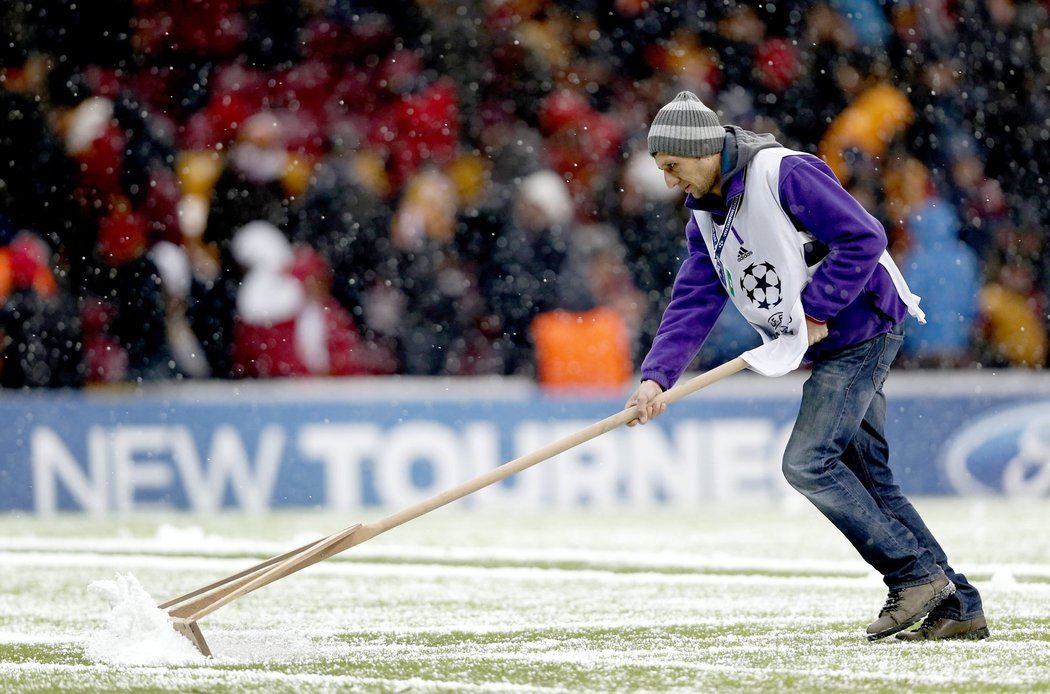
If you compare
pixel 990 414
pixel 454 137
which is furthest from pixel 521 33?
pixel 990 414

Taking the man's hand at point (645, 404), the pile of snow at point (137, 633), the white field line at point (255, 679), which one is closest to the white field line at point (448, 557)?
the man's hand at point (645, 404)

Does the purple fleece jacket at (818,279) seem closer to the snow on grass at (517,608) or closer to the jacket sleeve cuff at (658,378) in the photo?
the jacket sleeve cuff at (658,378)

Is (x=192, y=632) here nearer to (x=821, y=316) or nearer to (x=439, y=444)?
(x=821, y=316)

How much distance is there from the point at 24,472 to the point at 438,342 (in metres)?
2.81

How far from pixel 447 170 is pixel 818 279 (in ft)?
27.5

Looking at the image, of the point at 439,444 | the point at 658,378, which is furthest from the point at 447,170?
the point at 658,378

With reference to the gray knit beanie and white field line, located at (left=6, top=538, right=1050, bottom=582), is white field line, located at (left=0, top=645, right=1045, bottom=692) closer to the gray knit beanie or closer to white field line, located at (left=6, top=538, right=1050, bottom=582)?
the gray knit beanie

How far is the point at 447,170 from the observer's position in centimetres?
1341

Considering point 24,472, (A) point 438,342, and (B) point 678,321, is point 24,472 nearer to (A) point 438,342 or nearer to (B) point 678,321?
(A) point 438,342

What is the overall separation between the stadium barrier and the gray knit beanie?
604 cm

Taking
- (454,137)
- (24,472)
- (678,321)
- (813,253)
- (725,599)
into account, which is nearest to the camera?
(813,253)

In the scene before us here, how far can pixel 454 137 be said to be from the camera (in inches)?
536

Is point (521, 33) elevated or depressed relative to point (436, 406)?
elevated

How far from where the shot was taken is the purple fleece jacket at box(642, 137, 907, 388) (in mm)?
5180
